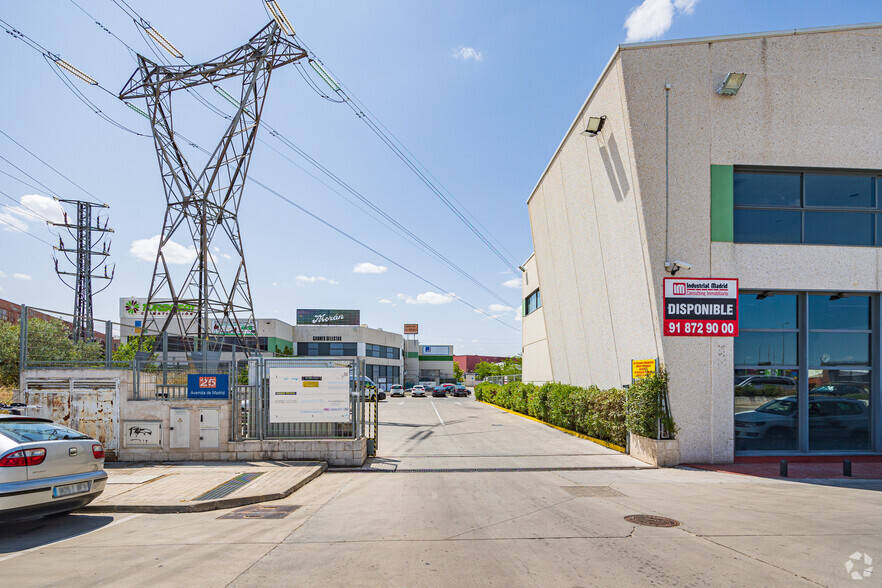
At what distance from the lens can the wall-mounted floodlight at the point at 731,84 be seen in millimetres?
12484

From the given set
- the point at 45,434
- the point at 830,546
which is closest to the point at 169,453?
the point at 45,434

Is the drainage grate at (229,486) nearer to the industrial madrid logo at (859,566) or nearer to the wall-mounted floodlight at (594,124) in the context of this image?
the industrial madrid logo at (859,566)

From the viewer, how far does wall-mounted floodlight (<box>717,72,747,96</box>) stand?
492 inches

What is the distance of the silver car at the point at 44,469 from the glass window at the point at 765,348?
13421mm

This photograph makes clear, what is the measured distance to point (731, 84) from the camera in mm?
12625

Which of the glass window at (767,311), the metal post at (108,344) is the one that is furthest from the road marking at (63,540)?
the glass window at (767,311)

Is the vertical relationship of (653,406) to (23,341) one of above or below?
below

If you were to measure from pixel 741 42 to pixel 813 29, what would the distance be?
5.74 feet

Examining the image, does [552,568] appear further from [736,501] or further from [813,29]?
[813,29]

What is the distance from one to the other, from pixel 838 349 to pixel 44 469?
54.1ft

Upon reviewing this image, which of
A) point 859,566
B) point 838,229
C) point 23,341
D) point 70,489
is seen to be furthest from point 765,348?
point 23,341

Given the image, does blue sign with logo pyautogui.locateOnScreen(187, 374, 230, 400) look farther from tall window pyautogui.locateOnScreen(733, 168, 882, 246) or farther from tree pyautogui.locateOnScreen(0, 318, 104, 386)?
tall window pyautogui.locateOnScreen(733, 168, 882, 246)

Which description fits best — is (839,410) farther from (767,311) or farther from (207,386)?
(207,386)

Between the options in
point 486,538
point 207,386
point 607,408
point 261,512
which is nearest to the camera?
point 486,538
